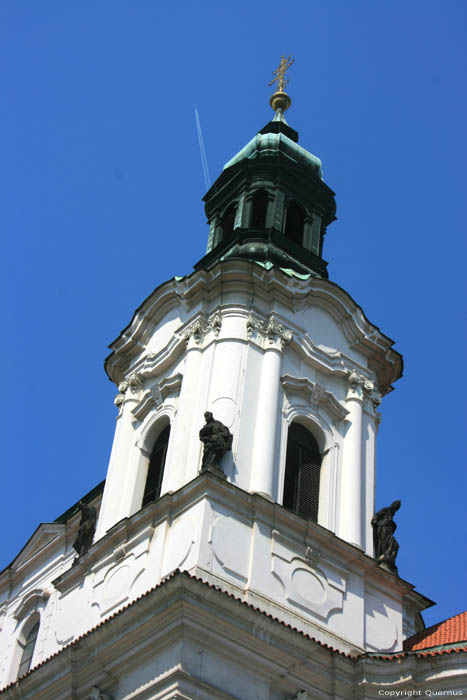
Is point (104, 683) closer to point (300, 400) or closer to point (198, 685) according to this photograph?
point (198, 685)

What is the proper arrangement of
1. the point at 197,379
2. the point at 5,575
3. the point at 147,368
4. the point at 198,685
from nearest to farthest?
the point at 198,685 < the point at 197,379 < the point at 147,368 < the point at 5,575

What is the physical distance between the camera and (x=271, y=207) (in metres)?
26.8

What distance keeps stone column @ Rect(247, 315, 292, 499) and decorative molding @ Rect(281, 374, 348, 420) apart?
0.31 metres

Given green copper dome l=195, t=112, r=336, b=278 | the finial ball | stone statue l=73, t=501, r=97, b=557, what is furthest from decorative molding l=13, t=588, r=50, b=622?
the finial ball

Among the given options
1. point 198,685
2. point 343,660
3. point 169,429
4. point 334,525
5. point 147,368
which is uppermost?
point 147,368

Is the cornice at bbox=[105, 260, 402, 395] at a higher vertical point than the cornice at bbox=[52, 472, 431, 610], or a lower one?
higher

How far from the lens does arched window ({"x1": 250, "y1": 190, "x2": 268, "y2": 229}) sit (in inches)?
1064

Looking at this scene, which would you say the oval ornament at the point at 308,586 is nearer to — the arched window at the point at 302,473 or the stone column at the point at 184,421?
the arched window at the point at 302,473

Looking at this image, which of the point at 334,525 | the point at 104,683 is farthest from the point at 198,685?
the point at 334,525

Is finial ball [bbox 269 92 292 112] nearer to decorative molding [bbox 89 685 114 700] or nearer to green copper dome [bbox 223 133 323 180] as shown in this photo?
green copper dome [bbox 223 133 323 180]

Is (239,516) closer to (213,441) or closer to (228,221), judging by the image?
(213,441)

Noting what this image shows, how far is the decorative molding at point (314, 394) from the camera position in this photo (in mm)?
22203

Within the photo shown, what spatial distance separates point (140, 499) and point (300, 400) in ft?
11.0

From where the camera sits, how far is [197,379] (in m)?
22.1
